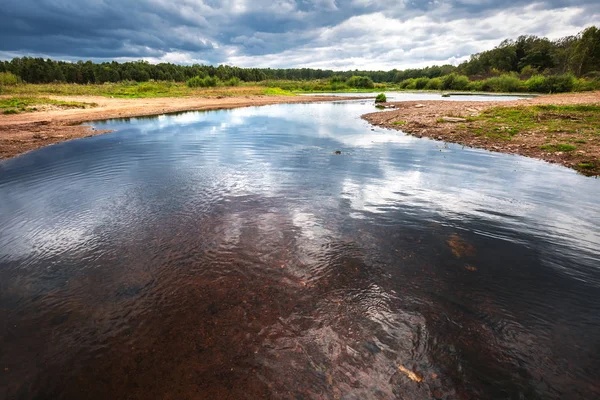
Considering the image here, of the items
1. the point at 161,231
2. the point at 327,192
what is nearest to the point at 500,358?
the point at 327,192

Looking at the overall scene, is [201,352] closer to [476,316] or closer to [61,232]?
[476,316]

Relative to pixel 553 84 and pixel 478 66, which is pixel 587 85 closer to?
pixel 553 84

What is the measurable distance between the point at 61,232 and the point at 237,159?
8.95 m

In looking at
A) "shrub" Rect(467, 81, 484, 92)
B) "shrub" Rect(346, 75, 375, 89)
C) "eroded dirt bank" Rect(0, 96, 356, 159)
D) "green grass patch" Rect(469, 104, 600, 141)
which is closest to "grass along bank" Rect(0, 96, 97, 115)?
"eroded dirt bank" Rect(0, 96, 356, 159)

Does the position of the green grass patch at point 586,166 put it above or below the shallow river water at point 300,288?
above

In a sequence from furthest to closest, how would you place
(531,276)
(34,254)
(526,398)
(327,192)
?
(327,192), (34,254), (531,276), (526,398)

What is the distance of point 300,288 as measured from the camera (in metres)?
5.57

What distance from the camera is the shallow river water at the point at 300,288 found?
3.91m

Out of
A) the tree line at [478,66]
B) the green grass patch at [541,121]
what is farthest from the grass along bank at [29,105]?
the tree line at [478,66]

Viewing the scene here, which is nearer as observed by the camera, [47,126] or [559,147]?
[559,147]

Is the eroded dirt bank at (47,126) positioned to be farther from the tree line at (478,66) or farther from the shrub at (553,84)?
the shrub at (553,84)

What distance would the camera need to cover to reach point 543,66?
123875mm

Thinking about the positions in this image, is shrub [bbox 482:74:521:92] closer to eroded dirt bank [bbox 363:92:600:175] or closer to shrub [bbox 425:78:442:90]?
shrub [bbox 425:78:442:90]

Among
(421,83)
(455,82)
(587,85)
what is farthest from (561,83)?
(421,83)
